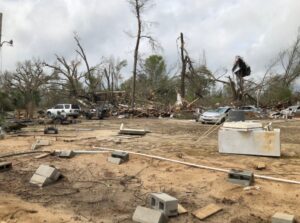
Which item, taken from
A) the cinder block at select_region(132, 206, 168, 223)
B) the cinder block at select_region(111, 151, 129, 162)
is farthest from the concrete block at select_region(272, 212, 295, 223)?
the cinder block at select_region(111, 151, 129, 162)

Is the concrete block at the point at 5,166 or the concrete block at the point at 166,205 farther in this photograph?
the concrete block at the point at 5,166

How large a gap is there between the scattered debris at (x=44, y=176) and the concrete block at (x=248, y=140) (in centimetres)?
452

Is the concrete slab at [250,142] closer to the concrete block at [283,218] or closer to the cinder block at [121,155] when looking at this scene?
the cinder block at [121,155]

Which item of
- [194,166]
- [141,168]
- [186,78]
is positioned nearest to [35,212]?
[141,168]

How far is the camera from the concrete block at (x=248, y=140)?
10172mm

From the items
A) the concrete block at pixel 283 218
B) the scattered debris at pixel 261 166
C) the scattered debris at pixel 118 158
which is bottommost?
the concrete block at pixel 283 218

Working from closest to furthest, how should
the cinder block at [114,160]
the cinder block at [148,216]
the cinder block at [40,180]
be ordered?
the cinder block at [148,216] < the cinder block at [40,180] < the cinder block at [114,160]

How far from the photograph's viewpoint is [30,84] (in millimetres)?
58562

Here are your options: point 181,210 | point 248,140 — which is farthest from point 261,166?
point 181,210

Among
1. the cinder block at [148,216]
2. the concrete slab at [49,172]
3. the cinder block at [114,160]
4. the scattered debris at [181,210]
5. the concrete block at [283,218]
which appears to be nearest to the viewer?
the concrete block at [283,218]

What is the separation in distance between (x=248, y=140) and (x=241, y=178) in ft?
9.65

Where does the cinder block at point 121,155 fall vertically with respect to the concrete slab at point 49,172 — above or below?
above

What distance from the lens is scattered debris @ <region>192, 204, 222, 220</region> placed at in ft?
20.6

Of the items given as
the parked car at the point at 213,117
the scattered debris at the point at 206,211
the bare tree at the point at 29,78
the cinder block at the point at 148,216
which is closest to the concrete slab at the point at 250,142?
the scattered debris at the point at 206,211
